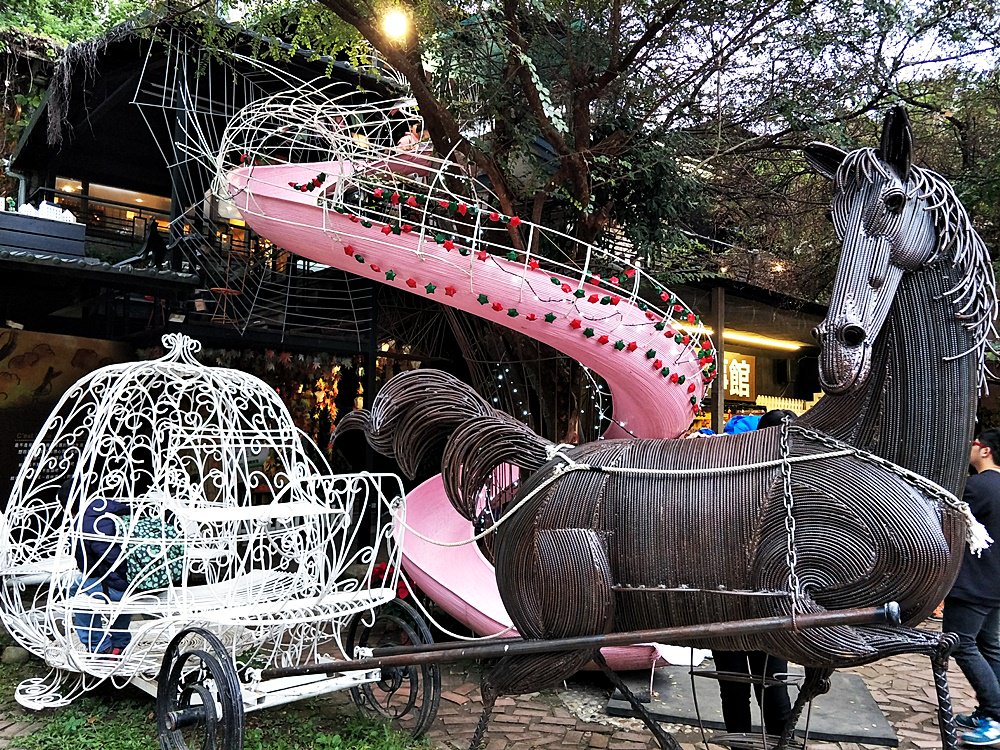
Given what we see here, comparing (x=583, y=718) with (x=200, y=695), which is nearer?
(x=200, y=695)

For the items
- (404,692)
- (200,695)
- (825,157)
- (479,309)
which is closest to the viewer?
(825,157)

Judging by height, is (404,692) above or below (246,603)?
below

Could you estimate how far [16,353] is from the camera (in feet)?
30.7

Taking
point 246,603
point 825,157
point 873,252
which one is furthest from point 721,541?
point 246,603

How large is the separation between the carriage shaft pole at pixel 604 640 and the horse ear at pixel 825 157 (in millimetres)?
1483

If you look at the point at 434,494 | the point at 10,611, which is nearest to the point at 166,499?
the point at 10,611

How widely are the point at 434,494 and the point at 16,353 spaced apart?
646cm

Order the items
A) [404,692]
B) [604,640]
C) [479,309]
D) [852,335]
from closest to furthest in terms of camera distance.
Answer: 1. [852,335]
2. [604,640]
3. [404,692]
4. [479,309]

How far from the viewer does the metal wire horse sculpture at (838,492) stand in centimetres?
242

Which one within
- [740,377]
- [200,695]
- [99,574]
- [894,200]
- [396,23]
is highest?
[396,23]

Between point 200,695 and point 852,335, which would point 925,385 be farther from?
point 200,695

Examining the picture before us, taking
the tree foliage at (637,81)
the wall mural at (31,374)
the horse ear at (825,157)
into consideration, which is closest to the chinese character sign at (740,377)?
the tree foliage at (637,81)

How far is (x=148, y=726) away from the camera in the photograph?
4469 millimetres

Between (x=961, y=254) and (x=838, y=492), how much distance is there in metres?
0.86
